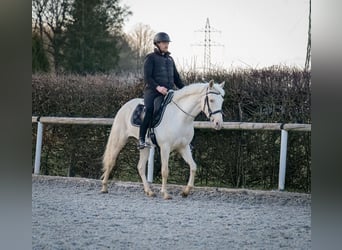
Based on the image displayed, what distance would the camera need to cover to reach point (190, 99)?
416 centimetres

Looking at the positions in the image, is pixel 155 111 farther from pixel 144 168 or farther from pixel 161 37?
pixel 161 37

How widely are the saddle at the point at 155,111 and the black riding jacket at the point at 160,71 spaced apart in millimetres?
102

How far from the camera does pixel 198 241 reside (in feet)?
12.2

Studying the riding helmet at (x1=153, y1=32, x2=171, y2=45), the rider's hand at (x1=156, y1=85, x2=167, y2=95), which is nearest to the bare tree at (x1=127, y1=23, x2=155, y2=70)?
the riding helmet at (x1=153, y1=32, x2=171, y2=45)

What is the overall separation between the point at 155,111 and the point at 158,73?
32cm

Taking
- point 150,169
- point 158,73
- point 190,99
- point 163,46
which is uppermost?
point 163,46

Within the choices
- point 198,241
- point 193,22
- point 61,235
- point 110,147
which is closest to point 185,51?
point 193,22

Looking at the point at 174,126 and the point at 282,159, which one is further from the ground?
the point at 174,126

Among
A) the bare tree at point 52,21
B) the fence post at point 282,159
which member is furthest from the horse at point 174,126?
the bare tree at point 52,21

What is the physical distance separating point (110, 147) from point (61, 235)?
0.75 meters

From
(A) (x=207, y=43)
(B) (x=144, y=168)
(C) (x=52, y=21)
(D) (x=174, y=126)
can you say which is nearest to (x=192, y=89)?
(D) (x=174, y=126)

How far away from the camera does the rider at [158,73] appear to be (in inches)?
156

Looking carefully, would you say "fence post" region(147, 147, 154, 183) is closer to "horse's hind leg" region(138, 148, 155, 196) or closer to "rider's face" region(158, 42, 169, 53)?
"horse's hind leg" region(138, 148, 155, 196)
